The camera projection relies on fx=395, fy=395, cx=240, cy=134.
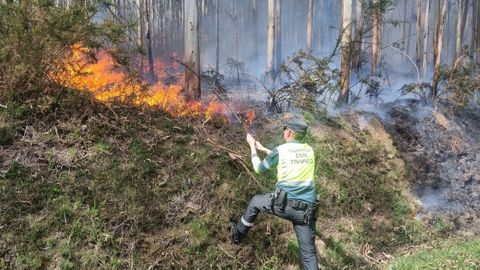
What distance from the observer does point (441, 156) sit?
933 cm

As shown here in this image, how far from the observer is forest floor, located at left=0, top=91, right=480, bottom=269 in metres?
4.81

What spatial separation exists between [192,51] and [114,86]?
6.18 ft

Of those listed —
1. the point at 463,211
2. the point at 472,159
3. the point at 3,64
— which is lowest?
the point at 463,211

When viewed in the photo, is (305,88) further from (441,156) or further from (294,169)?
(294,169)

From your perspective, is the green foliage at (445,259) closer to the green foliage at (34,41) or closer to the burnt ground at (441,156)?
the burnt ground at (441,156)

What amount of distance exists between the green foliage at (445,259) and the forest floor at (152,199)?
1.33 ft

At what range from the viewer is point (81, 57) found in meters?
6.23

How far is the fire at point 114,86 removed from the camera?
19.8 feet

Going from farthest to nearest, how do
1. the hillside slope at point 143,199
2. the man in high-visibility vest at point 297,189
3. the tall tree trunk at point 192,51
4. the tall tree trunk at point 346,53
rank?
1. the tall tree trunk at point 346,53
2. the tall tree trunk at point 192,51
3. the man in high-visibility vest at point 297,189
4. the hillside slope at point 143,199

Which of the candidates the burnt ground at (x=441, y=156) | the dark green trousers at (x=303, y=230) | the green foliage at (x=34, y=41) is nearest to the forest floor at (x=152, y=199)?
the green foliage at (x=34, y=41)

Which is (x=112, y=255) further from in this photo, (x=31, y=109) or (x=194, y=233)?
(x=31, y=109)

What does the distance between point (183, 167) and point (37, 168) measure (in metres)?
2.03

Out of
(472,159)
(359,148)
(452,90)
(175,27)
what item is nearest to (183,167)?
(359,148)

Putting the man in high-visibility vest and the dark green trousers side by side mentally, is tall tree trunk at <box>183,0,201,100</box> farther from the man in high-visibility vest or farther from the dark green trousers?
the dark green trousers
